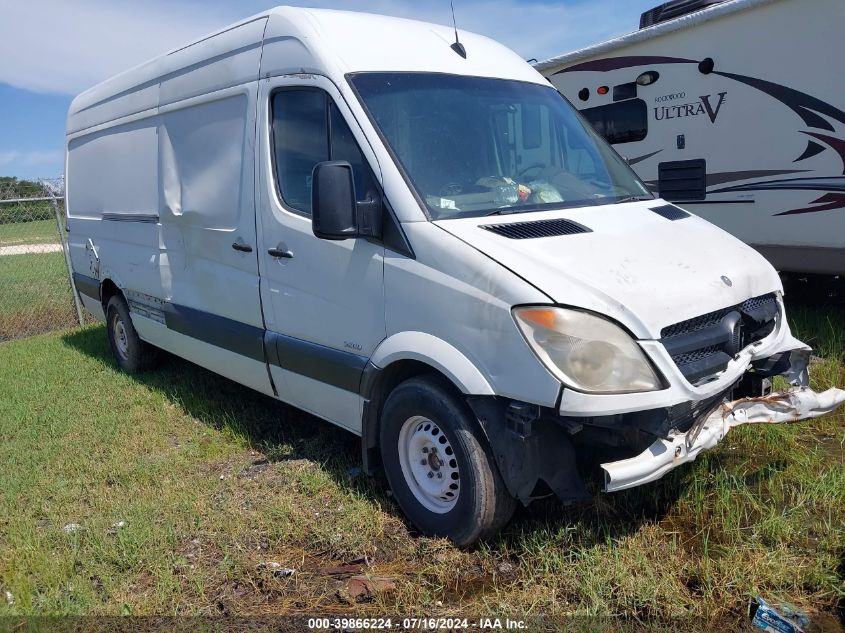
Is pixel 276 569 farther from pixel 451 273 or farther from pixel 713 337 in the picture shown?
pixel 713 337

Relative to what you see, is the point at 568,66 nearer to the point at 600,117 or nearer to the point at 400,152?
the point at 600,117

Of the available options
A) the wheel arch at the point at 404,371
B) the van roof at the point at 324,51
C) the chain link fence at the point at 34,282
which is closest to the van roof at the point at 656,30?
the van roof at the point at 324,51

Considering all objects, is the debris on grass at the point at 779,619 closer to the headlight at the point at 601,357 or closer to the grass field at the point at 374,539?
the grass field at the point at 374,539

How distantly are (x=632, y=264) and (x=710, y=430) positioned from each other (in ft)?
2.55

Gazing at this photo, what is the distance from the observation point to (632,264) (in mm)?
3176

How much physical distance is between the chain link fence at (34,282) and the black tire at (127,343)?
3247 millimetres

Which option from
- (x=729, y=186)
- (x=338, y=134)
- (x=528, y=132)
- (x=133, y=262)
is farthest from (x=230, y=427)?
(x=729, y=186)

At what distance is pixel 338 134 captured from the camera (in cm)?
382

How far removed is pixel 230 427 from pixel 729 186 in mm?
4872

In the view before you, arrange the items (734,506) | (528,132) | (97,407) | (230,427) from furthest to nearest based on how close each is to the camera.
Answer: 1. (97,407)
2. (230,427)
3. (528,132)
4. (734,506)

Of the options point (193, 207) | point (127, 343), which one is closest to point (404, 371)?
point (193, 207)

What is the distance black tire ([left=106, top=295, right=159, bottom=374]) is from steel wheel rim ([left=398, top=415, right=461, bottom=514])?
13.3ft

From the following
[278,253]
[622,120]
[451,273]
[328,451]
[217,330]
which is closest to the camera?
[451,273]

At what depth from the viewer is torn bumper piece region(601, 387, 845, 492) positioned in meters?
2.88
